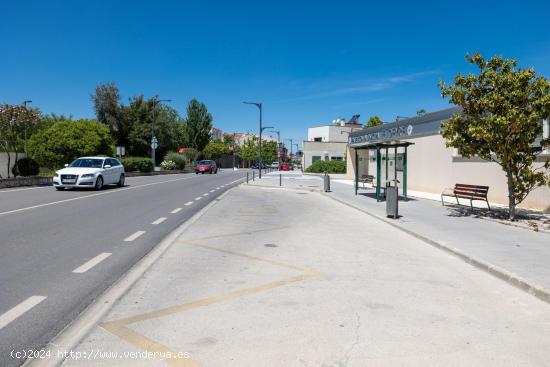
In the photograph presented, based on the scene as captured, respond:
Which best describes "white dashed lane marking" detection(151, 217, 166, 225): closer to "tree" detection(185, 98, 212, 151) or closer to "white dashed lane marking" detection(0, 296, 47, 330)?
"white dashed lane marking" detection(0, 296, 47, 330)

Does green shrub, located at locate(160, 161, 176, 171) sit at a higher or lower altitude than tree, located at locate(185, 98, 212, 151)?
lower

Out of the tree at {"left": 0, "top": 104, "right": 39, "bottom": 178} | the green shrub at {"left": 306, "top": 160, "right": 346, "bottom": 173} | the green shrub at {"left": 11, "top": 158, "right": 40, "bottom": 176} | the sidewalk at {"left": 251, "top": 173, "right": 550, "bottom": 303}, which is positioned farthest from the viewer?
the green shrub at {"left": 306, "top": 160, "right": 346, "bottom": 173}

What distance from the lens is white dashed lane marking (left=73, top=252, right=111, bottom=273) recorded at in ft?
19.0

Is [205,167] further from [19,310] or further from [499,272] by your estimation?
[19,310]

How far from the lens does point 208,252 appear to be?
7.24 metres

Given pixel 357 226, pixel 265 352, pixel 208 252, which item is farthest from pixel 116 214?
pixel 265 352

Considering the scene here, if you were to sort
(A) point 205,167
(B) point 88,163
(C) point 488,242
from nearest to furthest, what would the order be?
1. (C) point 488,242
2. (B) point 88,163
3. (A) point 205,167

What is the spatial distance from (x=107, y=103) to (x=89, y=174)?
45093 mm

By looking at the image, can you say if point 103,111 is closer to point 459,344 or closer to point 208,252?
point 208,252

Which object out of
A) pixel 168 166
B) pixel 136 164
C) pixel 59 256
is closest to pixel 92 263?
pixel 59 256

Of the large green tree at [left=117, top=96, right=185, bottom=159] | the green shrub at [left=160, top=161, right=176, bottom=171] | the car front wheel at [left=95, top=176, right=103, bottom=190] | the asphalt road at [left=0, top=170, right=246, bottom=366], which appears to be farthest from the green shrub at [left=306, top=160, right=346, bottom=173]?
the asphalt road at [left=0, top=170, right=246, bottom=366]

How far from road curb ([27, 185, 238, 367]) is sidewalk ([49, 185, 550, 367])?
0.27 feet

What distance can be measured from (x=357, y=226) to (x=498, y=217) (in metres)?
4.25

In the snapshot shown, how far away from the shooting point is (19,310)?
421cm
